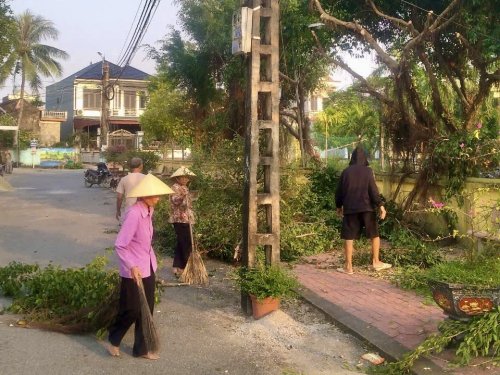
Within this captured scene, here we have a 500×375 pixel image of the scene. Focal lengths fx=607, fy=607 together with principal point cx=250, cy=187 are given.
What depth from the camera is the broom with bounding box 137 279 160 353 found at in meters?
5.13

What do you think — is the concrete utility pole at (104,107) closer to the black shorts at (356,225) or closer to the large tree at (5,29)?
the large tree at (5,29)

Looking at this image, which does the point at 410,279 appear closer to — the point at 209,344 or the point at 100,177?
the point at 209,344

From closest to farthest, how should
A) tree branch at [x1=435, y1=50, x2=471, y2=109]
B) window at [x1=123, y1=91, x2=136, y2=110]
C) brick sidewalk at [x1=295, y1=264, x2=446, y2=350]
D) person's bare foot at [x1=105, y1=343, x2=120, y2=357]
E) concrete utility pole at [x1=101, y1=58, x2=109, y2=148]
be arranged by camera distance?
person's bare foot at [x1=105, y1=343, x2=120, y2=357] → brick sidewalk at [x1=295, y1=264, x2=446, y2=350] → tree branch at [x1=435, y1=50, x2=471, y2=109] → concrete utility pole at [x1=101, y1=58, x2=109, y2=148] → window at [x1=123, y1=91, x2=136, y2=110]

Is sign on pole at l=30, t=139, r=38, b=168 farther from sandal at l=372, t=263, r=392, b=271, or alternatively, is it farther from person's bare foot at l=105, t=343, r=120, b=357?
person's bare foot at l=105, t=343, r=120, b=357

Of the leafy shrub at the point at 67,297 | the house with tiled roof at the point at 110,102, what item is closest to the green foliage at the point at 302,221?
the leafy shrub at the point at 67,297

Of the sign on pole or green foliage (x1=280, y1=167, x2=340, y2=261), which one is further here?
the sign on pole

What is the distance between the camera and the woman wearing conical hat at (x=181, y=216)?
840 centimetres

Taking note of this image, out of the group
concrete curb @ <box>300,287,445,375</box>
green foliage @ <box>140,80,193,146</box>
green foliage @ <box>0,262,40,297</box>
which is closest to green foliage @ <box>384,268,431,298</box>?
concrete curb @ <box>300,287,445,375</box>

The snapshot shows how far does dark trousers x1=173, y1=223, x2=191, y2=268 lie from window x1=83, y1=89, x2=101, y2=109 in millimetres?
52394

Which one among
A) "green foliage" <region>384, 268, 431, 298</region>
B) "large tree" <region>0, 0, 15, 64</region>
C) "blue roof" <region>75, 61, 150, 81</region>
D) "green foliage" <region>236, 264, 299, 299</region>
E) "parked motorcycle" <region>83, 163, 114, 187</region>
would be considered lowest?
"green foliage" <region>384, 268, 431, 298</region>

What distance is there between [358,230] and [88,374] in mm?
4347

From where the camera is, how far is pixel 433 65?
1191 centimetres

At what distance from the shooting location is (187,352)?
5434 mm

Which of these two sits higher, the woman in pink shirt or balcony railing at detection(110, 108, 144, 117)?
balcony railing at detection(110, 108, 144, 117)
